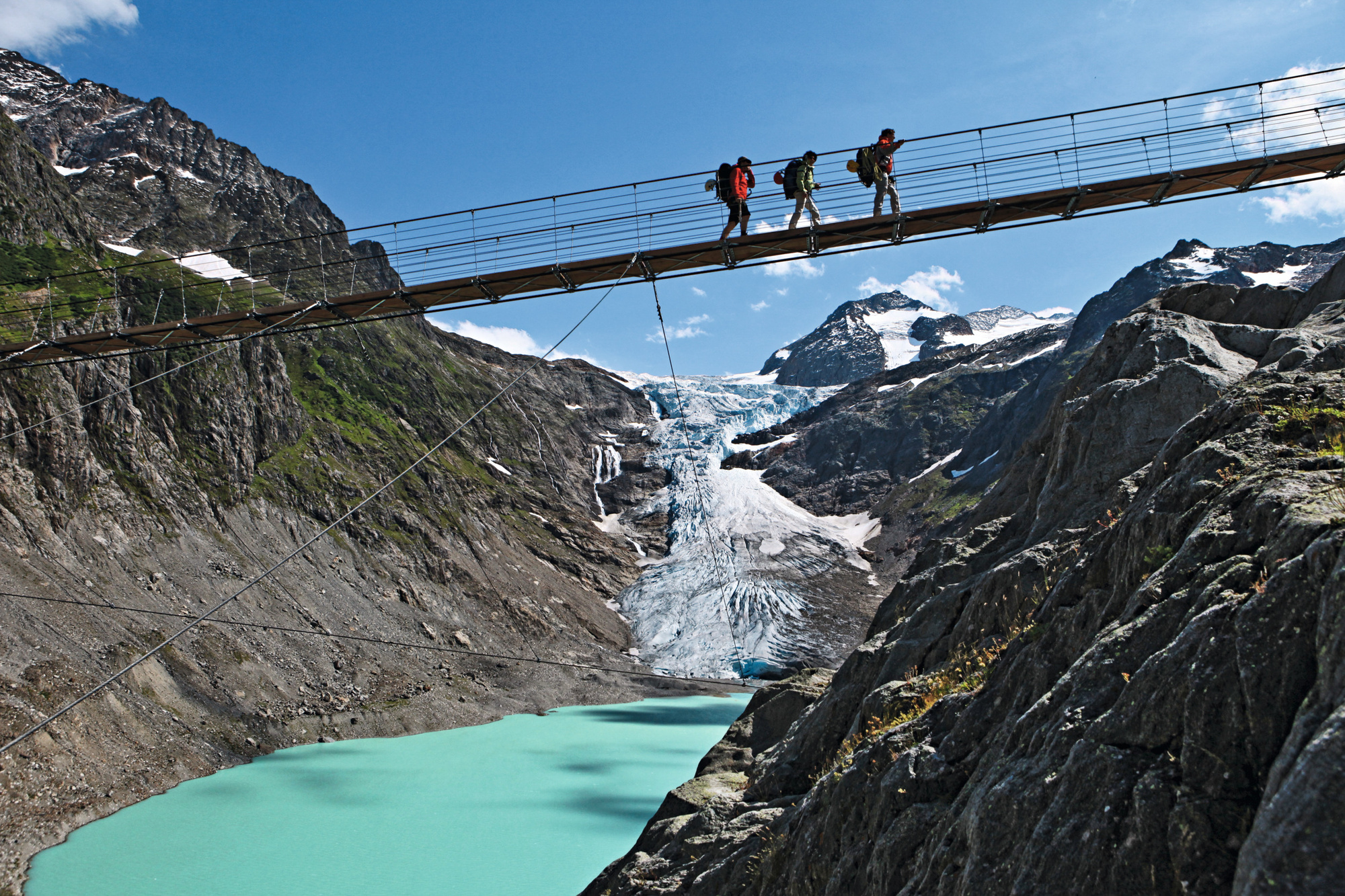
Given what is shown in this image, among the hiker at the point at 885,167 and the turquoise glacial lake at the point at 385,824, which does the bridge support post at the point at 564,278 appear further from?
the turquoise glacial lake at the point at 385,824

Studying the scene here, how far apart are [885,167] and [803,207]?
164cm

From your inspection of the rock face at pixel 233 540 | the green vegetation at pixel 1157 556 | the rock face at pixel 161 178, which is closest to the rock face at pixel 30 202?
the rock face at pixel 233 540

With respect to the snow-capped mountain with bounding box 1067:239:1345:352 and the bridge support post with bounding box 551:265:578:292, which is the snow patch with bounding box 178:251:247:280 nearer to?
the bridge support post with bounding box 551:265:578:292

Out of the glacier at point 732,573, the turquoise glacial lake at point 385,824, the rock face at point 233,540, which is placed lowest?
the glacier at point 732,573

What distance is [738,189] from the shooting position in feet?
49.5

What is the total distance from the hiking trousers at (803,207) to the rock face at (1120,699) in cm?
582

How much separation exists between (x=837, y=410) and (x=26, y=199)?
11486 cm

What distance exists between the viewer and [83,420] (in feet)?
126

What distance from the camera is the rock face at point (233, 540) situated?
2711 centimetres

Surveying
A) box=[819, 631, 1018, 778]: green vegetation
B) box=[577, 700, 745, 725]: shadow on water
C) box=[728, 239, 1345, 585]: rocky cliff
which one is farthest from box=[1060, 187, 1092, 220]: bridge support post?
box=[728, 239, 1345, 585]: rocky cliff

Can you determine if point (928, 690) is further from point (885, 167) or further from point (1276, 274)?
point (1276, 274)

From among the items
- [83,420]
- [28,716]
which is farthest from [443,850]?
[83,420]

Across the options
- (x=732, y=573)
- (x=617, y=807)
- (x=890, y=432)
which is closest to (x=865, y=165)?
(x=617, y=807)

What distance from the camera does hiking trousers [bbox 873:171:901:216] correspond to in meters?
14.8
